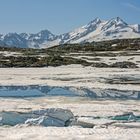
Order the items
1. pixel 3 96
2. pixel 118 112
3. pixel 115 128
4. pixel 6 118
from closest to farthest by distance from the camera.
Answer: pixel 115 128 → pixel 6 118 → pixel 118 112 → pixel 3 96

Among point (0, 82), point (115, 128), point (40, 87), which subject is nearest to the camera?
point (115, 128)

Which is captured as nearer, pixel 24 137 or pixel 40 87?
pixel 24 137

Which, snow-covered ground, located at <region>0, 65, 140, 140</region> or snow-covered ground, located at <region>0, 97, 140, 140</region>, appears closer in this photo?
snow-covered ground, located at <region>0, 97, 140, 140</region>

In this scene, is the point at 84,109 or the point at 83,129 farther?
the point at 84,109

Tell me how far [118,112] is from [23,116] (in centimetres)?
533

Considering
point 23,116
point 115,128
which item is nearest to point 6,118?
point 23,116

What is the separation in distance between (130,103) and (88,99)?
2866 millimetres

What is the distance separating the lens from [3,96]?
29484 mm

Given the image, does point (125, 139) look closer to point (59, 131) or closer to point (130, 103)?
point (59, 131)

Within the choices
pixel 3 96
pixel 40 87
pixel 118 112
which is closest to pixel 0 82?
pixel 40 87

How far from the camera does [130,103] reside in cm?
2728

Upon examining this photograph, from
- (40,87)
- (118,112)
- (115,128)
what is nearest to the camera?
(115,128)

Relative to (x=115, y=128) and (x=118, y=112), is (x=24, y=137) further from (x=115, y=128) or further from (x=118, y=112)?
(x=118, y=112)

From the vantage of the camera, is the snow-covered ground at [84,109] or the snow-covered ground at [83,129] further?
the snow-covered ground at [84,109]
